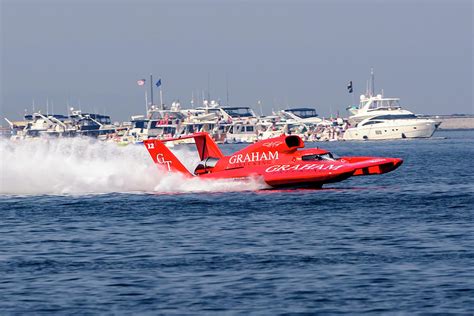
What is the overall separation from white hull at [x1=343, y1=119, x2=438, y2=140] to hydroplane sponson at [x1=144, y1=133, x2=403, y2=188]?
138313mm

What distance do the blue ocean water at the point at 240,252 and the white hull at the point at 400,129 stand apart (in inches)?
5482

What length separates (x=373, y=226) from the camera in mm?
29891

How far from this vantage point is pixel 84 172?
1913 inches

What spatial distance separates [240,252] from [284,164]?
18.4 m

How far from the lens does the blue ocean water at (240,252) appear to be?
1920cm

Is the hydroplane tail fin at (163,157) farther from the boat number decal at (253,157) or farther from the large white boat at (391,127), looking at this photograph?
the large white boat at (391,127)

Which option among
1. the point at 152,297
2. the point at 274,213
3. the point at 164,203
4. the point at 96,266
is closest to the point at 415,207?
the point at 274,213

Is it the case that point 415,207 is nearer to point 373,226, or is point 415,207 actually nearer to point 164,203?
point 373,226

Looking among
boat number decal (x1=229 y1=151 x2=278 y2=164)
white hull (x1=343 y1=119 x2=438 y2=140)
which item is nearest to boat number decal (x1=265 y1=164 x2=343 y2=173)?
boat number decal (x1=229 y1=151 x2=278 y2=164)

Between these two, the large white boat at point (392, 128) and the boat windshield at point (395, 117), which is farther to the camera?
the boat windshield at point (395, 117)

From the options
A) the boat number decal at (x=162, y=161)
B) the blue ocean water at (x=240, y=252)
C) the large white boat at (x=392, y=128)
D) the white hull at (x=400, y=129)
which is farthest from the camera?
the large white boat at (x=392, y=128)

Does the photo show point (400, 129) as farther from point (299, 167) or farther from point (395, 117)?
point (299, 167)

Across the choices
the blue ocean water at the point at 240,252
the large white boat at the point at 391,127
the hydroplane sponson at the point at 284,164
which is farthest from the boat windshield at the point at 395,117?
the blue ocean water at the point at 240,252

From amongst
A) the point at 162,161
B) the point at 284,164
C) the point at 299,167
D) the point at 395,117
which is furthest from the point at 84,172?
the point at 395,117
